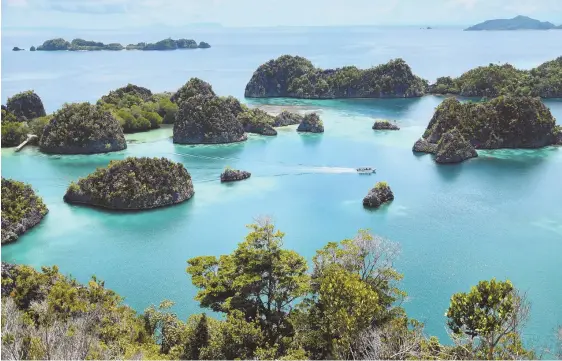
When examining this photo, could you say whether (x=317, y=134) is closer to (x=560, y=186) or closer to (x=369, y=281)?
(x=560, y=186)

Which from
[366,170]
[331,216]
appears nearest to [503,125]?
[366,170]

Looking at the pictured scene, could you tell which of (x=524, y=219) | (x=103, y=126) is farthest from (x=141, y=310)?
(x=103, y=126)

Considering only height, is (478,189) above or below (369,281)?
below

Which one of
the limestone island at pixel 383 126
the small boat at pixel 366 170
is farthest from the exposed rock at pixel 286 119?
the small boat at pixel 366 170

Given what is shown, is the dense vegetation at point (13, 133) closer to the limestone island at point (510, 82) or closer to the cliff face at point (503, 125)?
the cliff face at point (503, 125)

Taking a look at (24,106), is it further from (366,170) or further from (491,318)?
(491,318)
